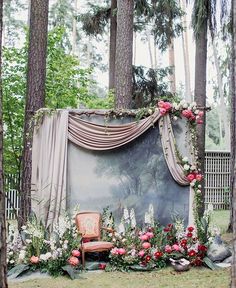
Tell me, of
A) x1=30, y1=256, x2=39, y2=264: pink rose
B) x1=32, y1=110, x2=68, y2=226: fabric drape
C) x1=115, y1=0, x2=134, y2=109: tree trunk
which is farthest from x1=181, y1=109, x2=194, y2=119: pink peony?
x1=30, y1=256, x2=39, y2=264: pink rose

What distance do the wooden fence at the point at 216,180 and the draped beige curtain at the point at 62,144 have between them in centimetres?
732

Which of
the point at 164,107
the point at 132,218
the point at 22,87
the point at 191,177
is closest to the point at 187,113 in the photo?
the point at 164,107

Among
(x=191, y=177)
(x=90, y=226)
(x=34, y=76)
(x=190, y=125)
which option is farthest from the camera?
(x=34, y=76)

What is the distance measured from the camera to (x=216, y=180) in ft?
44.7

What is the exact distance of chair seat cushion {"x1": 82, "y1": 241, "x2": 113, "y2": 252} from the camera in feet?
18.8

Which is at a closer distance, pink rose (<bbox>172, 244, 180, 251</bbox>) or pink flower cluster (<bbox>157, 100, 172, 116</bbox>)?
pink rose (<bbox>172, 244, 180, 251</bbox>)

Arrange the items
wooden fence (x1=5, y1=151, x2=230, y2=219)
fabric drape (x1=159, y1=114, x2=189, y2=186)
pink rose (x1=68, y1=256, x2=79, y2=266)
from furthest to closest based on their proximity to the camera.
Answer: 1. wooden fence (x1=5, y1=151, x2=230, y2=219)
2. fabric drape (x1=159, y1=114, x2=189, y2=186)
3. pink rose (x1=68, y1=256, x2=79, y2=266)

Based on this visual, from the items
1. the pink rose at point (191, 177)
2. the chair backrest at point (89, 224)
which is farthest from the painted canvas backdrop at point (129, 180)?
the chair backrest at point (89, 224)

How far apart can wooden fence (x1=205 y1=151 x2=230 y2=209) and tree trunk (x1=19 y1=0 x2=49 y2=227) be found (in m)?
7.73

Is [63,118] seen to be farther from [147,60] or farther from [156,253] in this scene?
[147,60]

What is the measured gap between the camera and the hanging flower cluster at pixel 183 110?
652 centimetres

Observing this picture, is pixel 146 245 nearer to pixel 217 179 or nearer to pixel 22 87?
pixel 22 87

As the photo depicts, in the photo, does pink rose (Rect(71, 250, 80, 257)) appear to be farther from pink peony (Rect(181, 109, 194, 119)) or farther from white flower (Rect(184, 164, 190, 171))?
pink peony (Rect(181, 109, 194, 119))

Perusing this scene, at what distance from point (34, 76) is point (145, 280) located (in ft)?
11.9
